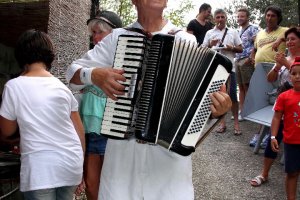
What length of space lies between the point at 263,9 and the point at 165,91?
48.3 ft

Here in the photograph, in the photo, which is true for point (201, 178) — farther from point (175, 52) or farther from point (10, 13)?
point (175, 52)

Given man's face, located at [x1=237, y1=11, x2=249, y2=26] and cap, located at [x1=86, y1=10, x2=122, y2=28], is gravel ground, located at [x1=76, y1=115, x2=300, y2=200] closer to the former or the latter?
man's face, located at [x1=237, y1=11, x2=249, y2=26]

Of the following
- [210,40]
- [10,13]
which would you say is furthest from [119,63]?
[210,40]

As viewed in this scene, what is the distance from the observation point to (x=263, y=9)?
1573 cm

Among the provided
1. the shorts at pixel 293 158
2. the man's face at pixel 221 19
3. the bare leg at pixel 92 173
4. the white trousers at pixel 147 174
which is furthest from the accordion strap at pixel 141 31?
the man's face at pixel 221 19

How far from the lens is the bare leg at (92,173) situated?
3420 mm

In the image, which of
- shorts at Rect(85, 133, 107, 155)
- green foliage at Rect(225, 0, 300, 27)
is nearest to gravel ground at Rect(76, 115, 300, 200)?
shorts at Rect(85, 133, 107, 155)

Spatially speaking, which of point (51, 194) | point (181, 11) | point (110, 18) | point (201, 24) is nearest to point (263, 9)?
point (181, 11)

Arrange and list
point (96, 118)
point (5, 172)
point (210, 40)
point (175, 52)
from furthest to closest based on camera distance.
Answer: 1. point (210, 40)
2. point (96, 118)
3. point (5, 172)
4. point (175, 52)

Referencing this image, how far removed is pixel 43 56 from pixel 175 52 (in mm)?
1017

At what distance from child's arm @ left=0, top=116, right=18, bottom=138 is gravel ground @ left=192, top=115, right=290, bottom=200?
2.53m

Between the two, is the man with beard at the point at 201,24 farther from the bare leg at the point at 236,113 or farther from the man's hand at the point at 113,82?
the man's hand at the point at 113,82

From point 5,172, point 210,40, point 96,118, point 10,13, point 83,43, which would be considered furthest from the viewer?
point 210,40

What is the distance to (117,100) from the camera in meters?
2.00
